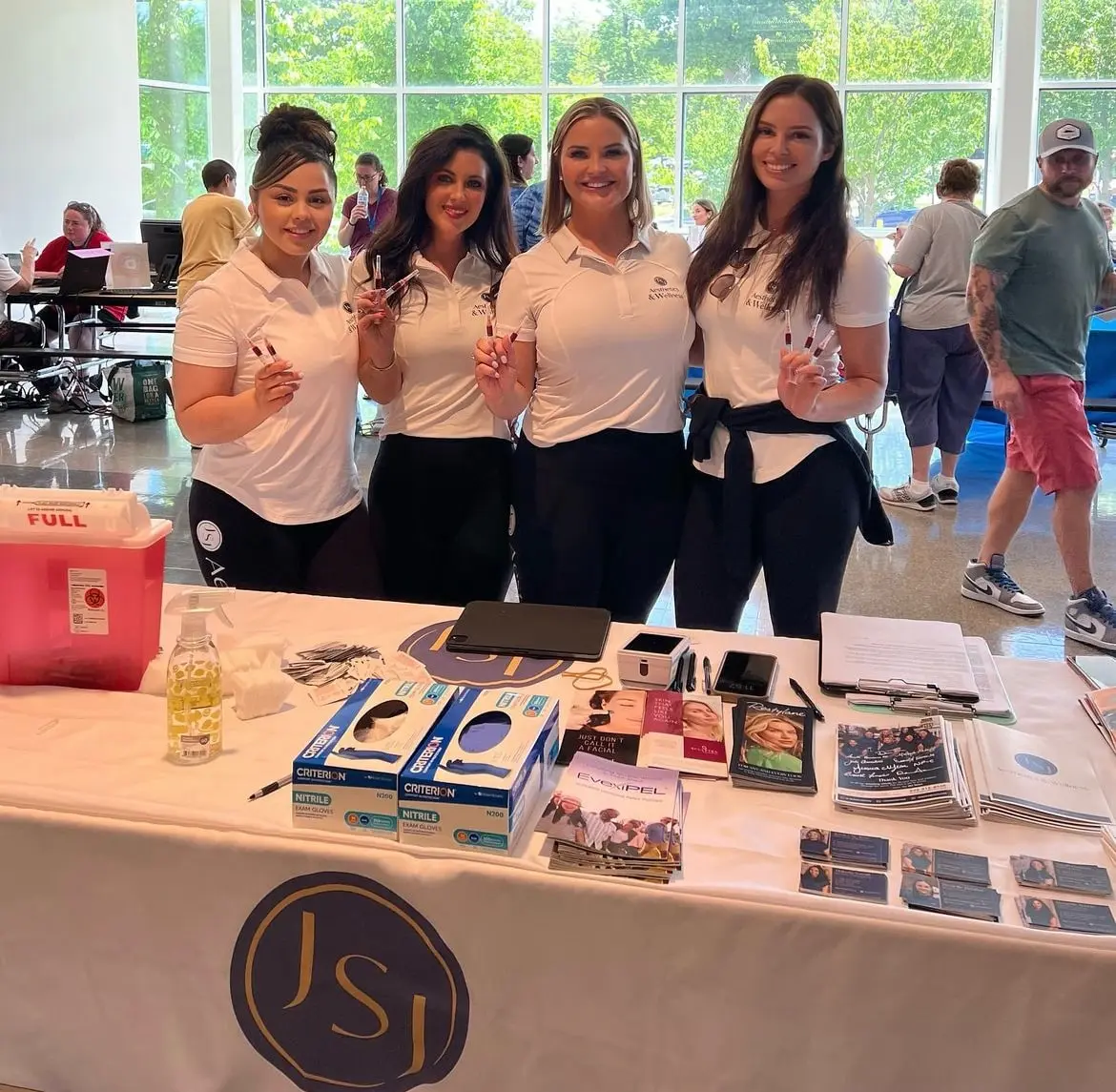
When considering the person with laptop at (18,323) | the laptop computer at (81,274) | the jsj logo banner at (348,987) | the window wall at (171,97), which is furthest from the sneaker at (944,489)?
the window wall at (171,97)

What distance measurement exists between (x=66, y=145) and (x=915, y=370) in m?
9.80

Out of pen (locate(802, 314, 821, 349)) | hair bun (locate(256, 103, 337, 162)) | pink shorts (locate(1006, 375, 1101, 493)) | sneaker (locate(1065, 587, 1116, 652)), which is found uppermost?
hair bun (locate(256, 103, 337, 162))

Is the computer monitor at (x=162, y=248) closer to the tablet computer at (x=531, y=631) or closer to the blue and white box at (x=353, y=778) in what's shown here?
the tablet computer at (x=531, y=631)

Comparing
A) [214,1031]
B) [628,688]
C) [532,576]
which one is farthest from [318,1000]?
[532,576]

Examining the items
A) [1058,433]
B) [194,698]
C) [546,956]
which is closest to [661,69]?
[1058,433]

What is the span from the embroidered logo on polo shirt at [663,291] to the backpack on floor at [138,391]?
19.3 ft

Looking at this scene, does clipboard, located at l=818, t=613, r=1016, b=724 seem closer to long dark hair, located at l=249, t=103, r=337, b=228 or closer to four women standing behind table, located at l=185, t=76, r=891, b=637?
four women standing behind table, located at l=185, t=76, r=891, b=637

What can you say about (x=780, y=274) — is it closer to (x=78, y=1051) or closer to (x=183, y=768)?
(x=183, y=768)

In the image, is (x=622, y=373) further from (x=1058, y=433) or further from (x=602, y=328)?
(x=1058, y=433)

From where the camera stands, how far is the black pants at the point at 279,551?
2.22 meters

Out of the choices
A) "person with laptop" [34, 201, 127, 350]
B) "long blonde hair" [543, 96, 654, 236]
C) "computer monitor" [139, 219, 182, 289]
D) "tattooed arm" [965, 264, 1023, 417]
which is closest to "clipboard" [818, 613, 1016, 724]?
"long blonde hair" [543, 96, 654, 236]

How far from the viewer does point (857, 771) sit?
139cm

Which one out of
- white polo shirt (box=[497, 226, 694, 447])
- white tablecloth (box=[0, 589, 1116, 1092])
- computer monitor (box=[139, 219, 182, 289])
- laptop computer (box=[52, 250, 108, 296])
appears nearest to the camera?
white tablecloth (box=[0, 589, 1116, 1092])

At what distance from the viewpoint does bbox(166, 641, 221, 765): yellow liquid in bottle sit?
1.41m
